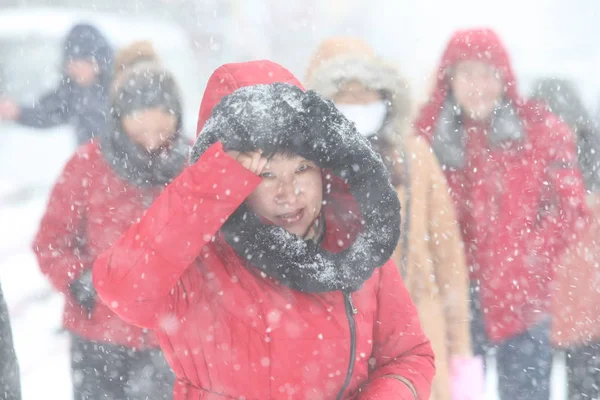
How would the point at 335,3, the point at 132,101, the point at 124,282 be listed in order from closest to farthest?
the point at 124,282
the point at 132,101
the point at 335,3

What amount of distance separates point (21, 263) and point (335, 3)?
5.27m

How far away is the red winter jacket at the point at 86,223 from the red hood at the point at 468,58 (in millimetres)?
1042

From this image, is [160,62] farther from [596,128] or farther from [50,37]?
[50,37]

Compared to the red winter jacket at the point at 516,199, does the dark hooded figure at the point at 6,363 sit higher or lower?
lower

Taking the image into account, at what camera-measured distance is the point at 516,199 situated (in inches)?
104

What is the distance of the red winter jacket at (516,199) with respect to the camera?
262 cm

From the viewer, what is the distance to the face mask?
2.44 meters

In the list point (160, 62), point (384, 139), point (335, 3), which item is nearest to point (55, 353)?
point (160, 62)

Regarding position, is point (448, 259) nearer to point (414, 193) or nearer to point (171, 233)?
point (414, 193)

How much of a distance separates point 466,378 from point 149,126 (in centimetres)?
148

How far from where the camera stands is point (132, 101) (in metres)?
2.38

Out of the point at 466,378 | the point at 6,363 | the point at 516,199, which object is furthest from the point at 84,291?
the point at 516,199

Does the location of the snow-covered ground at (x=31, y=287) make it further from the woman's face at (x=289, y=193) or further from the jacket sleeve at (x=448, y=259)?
the woman's face at (x=289, y=193)

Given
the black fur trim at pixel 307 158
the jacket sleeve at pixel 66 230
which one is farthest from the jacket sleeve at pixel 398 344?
the jacket sleeve at pixel 66 230
